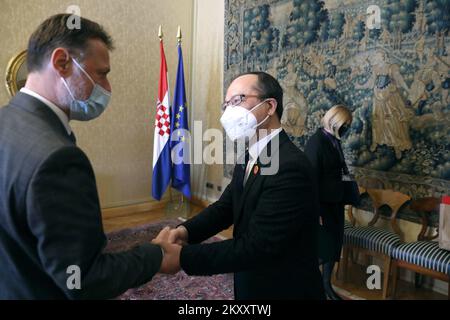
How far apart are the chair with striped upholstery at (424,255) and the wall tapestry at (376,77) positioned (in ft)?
0.47

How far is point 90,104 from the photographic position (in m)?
1.15

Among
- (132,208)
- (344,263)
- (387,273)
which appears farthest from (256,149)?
(132,208)

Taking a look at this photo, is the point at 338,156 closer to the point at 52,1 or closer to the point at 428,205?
the point at 428,205

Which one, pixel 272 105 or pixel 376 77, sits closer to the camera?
pixel 272 105

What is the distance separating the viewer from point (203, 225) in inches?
61.1

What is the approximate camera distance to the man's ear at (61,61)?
0.96 metres

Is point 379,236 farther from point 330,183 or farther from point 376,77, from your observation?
point 376,77

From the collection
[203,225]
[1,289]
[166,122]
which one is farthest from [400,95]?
[1,289]

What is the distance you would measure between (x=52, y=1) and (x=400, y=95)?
418 cm

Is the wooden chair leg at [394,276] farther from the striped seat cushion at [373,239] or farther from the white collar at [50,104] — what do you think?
the white collar at [50,104]

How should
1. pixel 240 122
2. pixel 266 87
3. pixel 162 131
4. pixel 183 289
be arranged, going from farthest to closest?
pixel 162 131 < pixel 183 289 < pixel 240 122 < pixel 266 87

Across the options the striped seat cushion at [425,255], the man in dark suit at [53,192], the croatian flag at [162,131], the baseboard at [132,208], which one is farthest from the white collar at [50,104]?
the baseboard at [132,208]

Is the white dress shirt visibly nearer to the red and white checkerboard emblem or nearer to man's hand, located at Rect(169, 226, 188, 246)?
man's hand, located at Rect(169, 226, 188, 246)

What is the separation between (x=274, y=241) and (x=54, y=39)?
0.91 meters
